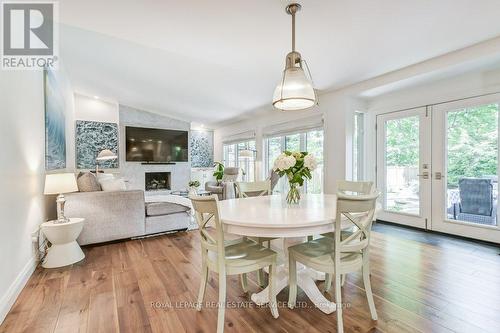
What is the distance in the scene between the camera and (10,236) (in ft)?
6.48

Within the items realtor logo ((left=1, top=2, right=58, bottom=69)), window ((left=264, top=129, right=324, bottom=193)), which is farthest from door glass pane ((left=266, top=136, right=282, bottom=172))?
realtor logo ((left=1, top=2, right=58, bottom=69))

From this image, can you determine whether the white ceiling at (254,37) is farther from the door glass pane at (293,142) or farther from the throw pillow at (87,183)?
the throw pillow at (87,183)

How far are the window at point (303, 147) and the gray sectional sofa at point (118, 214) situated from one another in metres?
2.05

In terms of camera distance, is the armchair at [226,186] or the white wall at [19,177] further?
the armchair at [226,186]

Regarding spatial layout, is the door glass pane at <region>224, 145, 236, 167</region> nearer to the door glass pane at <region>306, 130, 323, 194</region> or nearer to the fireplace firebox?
the fireplace firebox

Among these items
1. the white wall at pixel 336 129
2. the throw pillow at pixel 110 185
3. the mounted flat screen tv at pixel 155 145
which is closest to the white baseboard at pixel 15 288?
the throw pillow at pixel 110 185

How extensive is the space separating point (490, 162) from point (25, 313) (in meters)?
5.24

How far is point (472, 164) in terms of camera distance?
3.37 m

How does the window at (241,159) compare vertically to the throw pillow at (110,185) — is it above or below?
above

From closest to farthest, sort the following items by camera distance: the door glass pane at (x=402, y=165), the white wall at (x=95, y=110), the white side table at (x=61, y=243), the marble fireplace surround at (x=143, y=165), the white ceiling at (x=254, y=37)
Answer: the white ceiling at (x=254, y=37) < the white side table at (x=61, y=243) < the door glass pane at (x=402, y=165) < the white wall at (x=95, y=110) < the marble fireplace surround at (x=143, y=165)

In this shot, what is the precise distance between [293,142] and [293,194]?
3.58 metres

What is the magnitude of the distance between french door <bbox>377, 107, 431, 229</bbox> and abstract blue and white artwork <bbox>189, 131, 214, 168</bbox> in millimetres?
5520

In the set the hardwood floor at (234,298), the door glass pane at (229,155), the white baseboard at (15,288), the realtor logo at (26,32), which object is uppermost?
the realtor logo at (26,32)

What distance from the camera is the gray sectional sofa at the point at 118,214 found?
3160 millimetres
